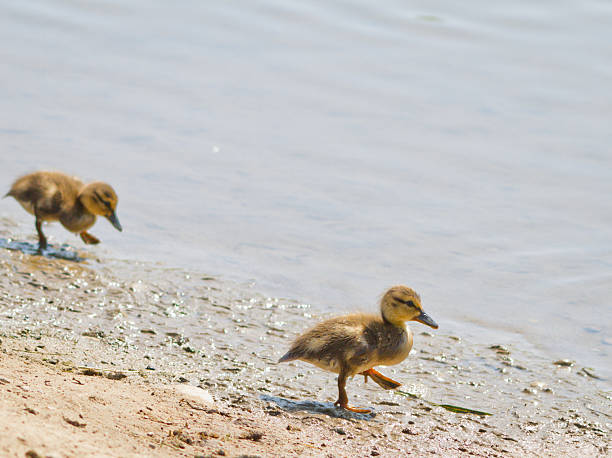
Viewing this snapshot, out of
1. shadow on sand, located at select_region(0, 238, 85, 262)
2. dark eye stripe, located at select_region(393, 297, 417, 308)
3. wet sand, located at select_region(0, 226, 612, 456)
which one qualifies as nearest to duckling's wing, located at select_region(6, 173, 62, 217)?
shadow on sand, located at select_region(0, 238, 85, 262)

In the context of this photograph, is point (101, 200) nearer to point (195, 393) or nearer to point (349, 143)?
point (195, 393)

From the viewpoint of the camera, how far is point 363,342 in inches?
233

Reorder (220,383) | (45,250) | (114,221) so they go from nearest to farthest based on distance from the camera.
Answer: (220,383) → (45,250) → (114,221)

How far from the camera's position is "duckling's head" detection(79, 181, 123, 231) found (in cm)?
867

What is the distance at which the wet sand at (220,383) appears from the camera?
187 inches

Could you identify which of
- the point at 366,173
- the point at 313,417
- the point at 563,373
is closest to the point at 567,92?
the point at 366,173

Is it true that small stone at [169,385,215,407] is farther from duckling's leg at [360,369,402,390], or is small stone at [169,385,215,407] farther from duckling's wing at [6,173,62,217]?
duckling's wing at [6,173,62,217]

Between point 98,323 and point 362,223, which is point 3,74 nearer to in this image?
point 362,223

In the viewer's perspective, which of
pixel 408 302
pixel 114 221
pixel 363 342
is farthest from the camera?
pixel 114 221

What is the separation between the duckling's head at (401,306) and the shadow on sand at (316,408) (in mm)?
766

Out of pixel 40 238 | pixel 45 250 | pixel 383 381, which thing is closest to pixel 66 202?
pixel 40 238

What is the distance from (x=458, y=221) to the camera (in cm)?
980

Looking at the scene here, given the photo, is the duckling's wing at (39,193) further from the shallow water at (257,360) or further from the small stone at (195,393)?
the small stone at (195,393)

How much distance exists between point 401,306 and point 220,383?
1312mm
